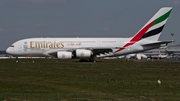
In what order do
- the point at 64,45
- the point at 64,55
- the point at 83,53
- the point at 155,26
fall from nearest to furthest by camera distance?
the point at 83,53, the point at 64,55, the point at 155,26, the point at 64,45

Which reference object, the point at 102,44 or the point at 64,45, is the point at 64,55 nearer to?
the point at 64,45

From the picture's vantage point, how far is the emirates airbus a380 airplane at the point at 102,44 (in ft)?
237

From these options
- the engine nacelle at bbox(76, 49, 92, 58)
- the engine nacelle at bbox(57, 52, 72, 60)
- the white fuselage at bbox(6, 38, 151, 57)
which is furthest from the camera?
the white fuselage at bbox(6, 38, 151, 57)

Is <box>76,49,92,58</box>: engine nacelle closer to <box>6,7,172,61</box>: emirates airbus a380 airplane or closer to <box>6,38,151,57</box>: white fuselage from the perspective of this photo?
<box>6,7,172,61</box>: emirates airbus a380 airplane

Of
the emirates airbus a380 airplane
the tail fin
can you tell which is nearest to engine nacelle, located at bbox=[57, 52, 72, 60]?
the emirates airbus a380 airplane

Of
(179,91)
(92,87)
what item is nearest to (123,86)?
(92,87)

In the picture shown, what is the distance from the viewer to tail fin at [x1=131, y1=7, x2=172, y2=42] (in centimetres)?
7212

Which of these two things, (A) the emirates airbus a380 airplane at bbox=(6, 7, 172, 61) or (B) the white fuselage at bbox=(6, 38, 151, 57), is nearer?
(A) the emirates airbus a380 airplane at bbox=(6, 7, 172, 61)

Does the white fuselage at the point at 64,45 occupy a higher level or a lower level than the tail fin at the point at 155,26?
lower

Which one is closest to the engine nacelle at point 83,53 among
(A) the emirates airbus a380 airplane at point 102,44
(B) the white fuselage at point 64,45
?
(A) the emirates airbus a380 airplane at point 102,44

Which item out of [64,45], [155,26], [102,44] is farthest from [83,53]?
[155,26]

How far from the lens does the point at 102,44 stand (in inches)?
2904

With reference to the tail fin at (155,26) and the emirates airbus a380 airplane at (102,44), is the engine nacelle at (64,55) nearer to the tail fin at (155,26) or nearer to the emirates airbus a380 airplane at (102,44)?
the emirates airbus a380 airplane at (102,44)

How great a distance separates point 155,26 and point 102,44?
9905mm
